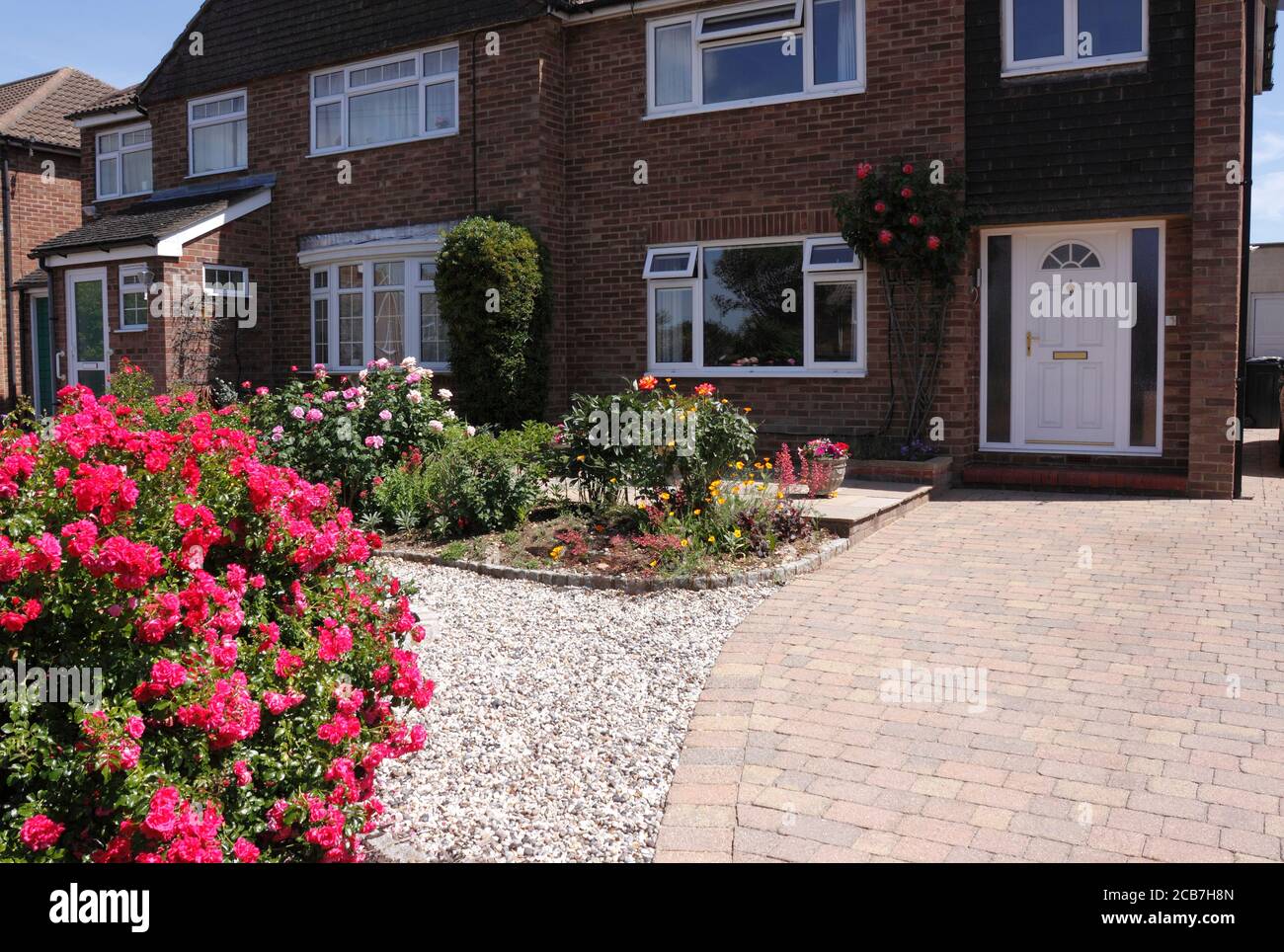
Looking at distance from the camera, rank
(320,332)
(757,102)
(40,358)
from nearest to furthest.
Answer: (757,102) < (320,332) < (40,358)

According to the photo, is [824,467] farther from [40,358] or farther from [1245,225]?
[40,358]

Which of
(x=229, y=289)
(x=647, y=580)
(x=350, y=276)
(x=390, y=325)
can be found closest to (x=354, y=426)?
(x=647, y=580)

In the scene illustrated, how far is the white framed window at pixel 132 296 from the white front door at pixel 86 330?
2.46 ft

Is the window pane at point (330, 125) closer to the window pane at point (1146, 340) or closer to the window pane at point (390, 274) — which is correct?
the window pane at point (390, 274)

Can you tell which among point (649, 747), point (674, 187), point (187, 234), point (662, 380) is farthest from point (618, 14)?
point (649, 747)

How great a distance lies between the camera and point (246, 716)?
9.74 feet

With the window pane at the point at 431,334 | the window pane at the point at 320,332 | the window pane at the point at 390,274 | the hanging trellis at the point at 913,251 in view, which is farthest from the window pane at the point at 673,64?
the window pane at the point at 320,332

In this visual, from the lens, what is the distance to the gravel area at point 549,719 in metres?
3.79

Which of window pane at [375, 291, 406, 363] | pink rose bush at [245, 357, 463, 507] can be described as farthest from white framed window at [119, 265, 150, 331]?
pink rose bush at [245, 357, 463, 507]

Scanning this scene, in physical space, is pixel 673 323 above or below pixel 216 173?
below

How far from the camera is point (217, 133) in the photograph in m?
17.4

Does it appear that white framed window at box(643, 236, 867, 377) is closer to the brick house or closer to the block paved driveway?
the brick house

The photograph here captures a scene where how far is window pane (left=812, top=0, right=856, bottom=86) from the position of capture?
1205 centimetres

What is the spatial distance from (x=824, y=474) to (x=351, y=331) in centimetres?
907
